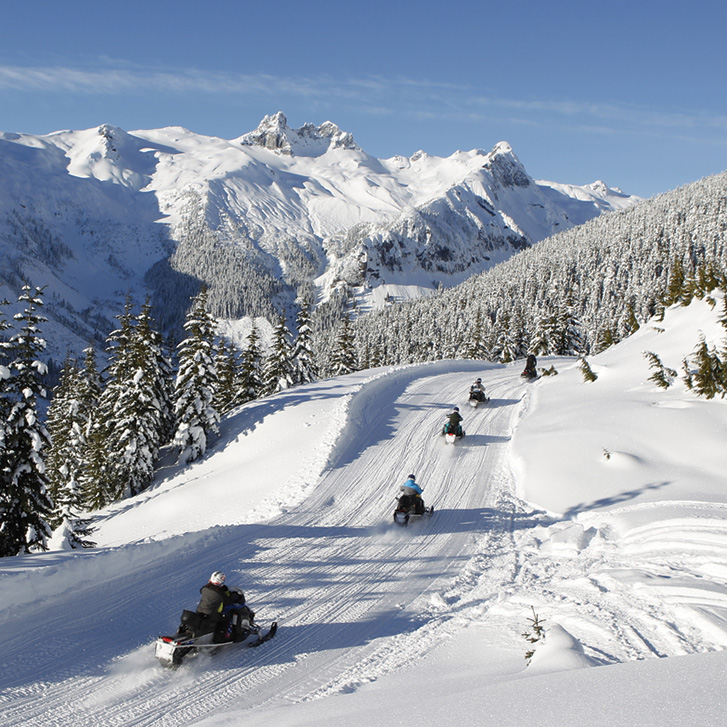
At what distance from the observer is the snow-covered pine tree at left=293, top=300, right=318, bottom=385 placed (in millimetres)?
39250

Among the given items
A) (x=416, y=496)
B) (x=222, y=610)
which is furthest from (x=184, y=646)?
(x=416, y=496)

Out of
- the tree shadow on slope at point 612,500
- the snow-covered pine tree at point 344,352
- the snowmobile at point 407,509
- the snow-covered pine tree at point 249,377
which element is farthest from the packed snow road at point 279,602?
the snow-covered pine tree at point 344,352

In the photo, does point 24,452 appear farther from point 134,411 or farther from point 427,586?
point 427,586

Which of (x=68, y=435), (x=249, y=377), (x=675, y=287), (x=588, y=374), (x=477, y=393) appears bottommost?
(x=68, y=435)

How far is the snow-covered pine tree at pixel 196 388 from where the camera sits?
26516 millimetres

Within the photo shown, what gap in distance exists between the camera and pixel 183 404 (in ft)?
88.0

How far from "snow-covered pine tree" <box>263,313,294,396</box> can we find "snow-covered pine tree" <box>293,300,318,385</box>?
57 centimetres

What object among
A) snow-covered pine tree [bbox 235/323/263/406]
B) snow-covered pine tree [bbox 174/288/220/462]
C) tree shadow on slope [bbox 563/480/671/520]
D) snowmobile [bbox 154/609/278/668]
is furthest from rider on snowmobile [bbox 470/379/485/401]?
snow-covered pine tree [bbox 235/323/263/406]

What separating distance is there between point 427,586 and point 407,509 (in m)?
3.32

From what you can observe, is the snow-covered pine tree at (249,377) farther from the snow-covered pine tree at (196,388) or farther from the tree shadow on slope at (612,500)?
the tree shadow on slope at (612,500)

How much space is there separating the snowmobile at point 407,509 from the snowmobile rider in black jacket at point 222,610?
584cm

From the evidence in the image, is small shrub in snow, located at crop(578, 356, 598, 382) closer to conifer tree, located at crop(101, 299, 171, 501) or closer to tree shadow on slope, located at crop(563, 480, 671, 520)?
tree shadow on slope, located at crop(563, 480, 671, 520)

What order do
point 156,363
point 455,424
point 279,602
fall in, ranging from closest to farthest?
point 279,602 → point 455,424 → point 156,363

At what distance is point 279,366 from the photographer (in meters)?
38.2
